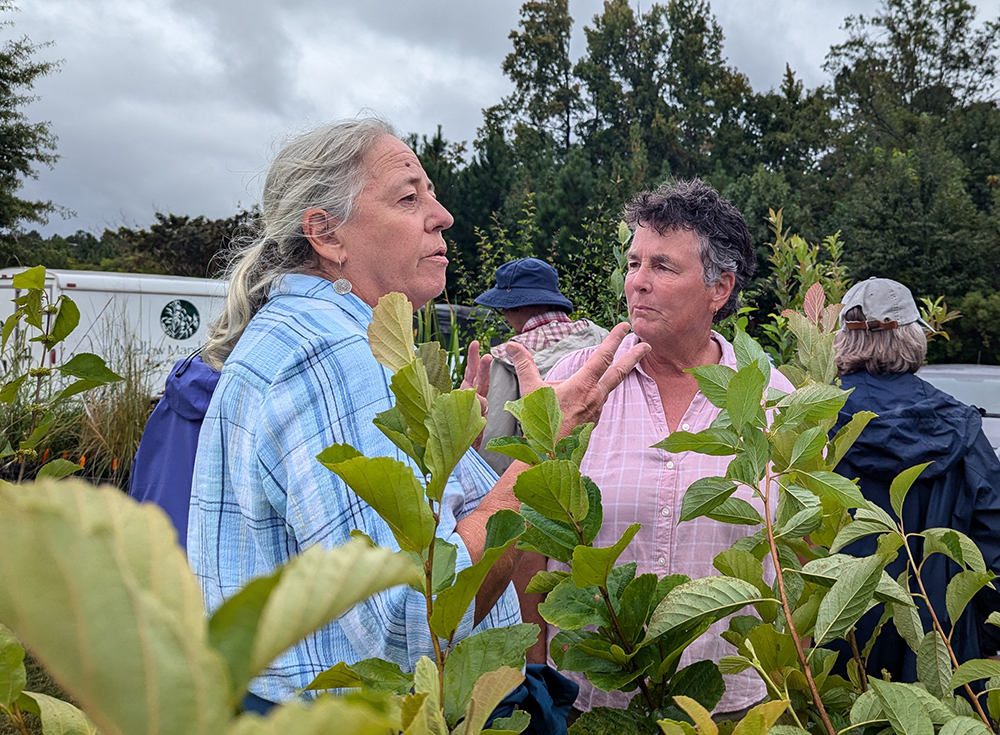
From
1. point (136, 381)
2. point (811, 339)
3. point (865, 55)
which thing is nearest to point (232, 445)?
point (811, 339)

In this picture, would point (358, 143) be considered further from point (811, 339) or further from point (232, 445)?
point (811, 339)

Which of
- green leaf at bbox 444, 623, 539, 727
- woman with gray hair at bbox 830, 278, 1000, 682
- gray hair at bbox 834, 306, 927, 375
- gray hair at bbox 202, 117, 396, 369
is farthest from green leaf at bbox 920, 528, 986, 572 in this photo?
gray hair at bbox 834, 306, 927, 375

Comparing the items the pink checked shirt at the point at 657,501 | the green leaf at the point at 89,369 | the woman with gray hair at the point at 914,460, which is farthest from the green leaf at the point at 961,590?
the woman with gray hair at the point at 914,460

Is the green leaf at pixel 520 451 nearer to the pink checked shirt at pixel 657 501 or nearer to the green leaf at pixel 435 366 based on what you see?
the green leaf at pixel 435 366

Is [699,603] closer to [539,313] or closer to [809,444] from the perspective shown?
[809,444]

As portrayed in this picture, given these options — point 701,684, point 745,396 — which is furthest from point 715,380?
point 701,684

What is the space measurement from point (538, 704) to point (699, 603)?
1.67 ft

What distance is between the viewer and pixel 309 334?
129 centimetres

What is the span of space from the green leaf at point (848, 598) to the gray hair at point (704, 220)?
182 cm

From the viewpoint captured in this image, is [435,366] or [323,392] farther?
[323,392]

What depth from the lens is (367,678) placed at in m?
0.71

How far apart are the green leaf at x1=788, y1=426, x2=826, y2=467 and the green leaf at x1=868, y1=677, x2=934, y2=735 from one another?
0.88 ft

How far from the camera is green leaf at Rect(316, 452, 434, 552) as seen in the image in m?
0.58

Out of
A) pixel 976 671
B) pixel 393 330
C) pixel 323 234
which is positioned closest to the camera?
pixel 393 330
